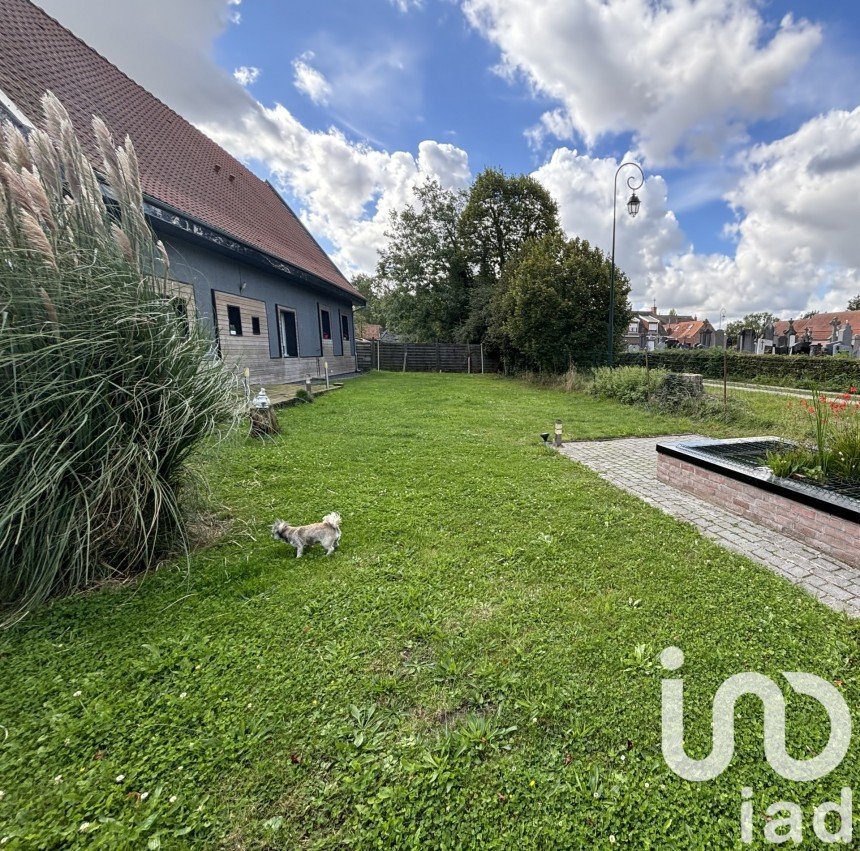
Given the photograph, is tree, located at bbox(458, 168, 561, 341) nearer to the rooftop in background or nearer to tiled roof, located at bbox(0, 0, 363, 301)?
tiled roof, located at bbox(0, 0, 363, 301)

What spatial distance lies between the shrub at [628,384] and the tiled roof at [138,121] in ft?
29.3

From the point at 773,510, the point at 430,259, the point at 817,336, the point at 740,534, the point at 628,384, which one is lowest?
the point at 740,534

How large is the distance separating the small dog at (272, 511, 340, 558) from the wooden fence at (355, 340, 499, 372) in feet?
56.0

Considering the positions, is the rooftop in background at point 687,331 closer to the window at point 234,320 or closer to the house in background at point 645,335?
the house in background at point 645,335

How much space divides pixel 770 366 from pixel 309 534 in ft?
68.9

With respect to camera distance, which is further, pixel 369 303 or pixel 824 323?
pixel 824 323

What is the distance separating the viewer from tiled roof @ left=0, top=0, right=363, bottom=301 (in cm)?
600

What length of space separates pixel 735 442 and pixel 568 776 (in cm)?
442

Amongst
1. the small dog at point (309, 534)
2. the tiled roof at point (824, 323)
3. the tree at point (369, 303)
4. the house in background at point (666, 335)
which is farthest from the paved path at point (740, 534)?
the tiled roof at point (824, 323)

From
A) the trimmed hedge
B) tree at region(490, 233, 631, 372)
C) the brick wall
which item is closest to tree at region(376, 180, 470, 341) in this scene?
tree at region(490, 233, 631, 372)

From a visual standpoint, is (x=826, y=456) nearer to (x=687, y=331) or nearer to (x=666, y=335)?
(x=666, y=335)

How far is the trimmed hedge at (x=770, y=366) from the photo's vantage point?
47.1ft

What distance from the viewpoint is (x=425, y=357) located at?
20234mm

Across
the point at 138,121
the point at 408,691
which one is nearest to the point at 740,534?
the point at 408,691
